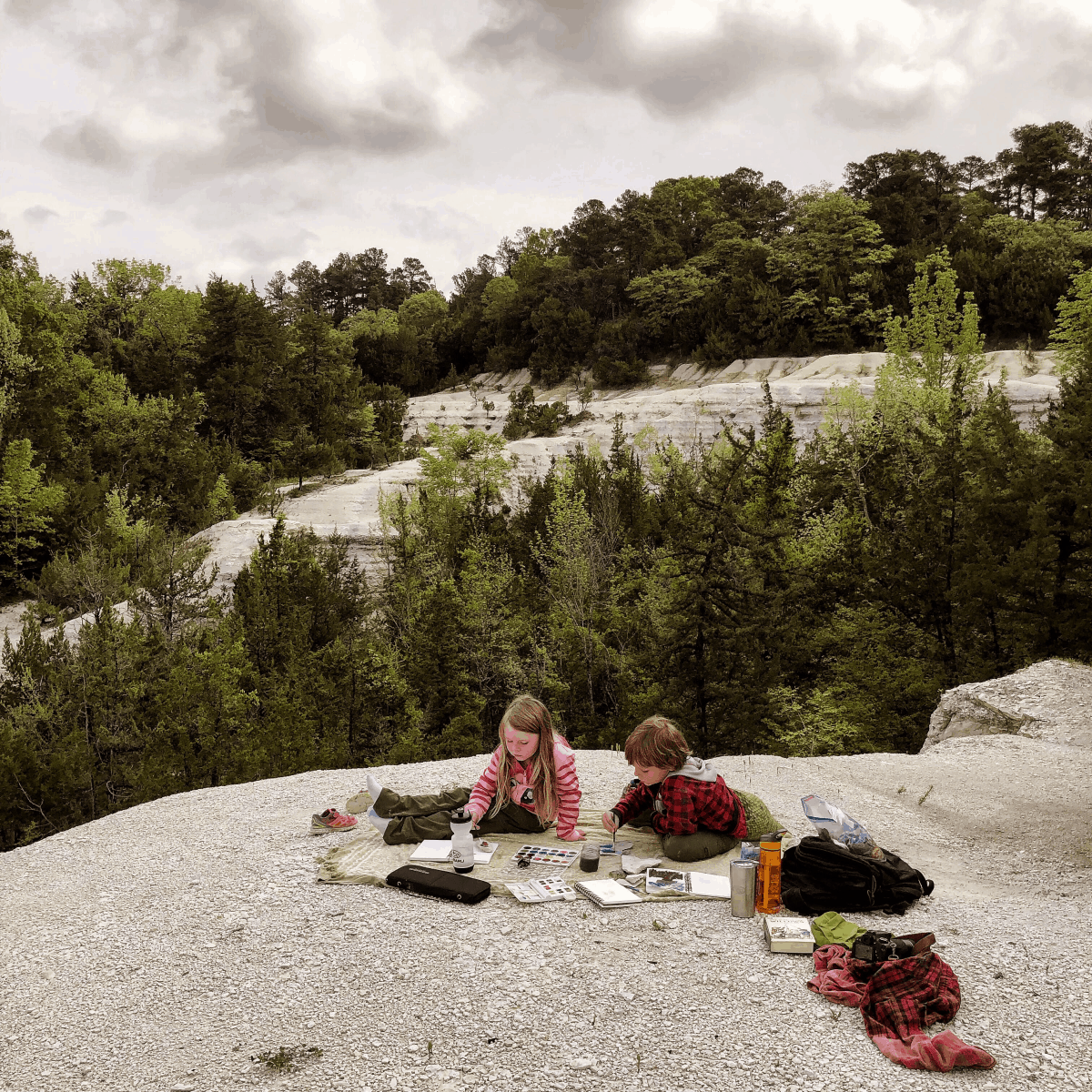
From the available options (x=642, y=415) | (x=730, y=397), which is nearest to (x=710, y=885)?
(x=730, y=397)

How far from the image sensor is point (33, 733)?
17969mm

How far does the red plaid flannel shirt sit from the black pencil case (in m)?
1.36

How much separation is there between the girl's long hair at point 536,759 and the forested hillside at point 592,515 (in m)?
9.65

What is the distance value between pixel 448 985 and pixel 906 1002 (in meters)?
2.57

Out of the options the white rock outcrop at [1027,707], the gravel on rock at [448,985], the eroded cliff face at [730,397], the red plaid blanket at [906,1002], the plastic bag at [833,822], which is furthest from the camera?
the eroded cliff face at [730,397]

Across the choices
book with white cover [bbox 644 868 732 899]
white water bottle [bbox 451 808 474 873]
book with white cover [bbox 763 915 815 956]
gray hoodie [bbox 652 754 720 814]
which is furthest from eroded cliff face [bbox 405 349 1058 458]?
white water bottle [bbox 451 808 474 873]

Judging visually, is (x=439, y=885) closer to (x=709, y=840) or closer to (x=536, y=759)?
(x=536, y=759)

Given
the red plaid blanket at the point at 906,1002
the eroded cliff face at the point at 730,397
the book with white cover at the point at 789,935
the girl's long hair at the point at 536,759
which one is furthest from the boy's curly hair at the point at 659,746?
the eroded cliff face at the point at 730,397

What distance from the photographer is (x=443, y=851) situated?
666 centimetres

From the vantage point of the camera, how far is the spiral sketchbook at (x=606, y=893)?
5797 mm

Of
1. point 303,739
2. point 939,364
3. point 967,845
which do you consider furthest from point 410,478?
point 967,845

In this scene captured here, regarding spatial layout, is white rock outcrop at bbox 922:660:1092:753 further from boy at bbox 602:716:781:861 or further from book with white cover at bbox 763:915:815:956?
book with white cover at bbox 763:915:815:956

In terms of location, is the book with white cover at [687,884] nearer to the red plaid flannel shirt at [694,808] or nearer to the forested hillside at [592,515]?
the red plaid flannel shirt at [694,808]

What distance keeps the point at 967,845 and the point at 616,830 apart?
3.79 meters
